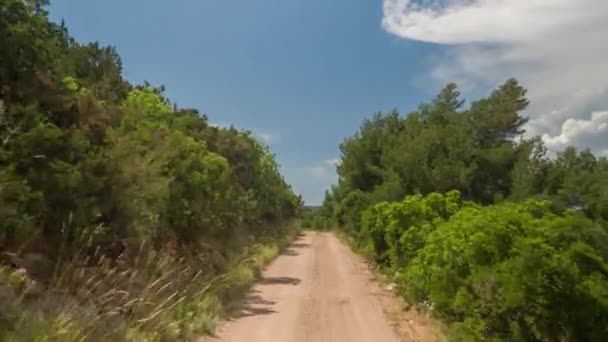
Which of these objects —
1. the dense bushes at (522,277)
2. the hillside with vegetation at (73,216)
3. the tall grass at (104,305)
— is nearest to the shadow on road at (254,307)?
the hillside with vegetation at (73,216)

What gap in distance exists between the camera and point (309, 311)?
15.4 meters

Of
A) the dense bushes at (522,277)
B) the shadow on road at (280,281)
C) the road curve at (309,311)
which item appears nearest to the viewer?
the dense bushes at (522,277)

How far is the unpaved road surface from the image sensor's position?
12.4 metres

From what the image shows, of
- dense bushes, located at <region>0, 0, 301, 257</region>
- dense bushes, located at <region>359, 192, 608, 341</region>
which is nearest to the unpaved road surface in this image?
dense bushes, located at <region>359, 192, 608, 341</region>

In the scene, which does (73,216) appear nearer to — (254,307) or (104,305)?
(104,305)

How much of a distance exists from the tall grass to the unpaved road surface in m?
0.92

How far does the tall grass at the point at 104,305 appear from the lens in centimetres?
666

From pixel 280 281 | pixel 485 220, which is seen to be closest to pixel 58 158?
pixel 485 220

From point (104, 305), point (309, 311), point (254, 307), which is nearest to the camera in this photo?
point (104, 305)

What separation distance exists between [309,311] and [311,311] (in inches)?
2.1

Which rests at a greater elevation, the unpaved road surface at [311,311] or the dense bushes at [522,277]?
the dense bushes at [522,277]

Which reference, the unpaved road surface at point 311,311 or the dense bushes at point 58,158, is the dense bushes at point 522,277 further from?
the dense bushes at point 58,158

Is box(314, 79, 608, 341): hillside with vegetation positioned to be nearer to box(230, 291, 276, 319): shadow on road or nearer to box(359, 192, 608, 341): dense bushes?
box(359, 192, 608, 341): dense bushes

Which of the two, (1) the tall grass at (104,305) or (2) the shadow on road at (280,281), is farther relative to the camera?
(2) the shadow on road at (280,281)
